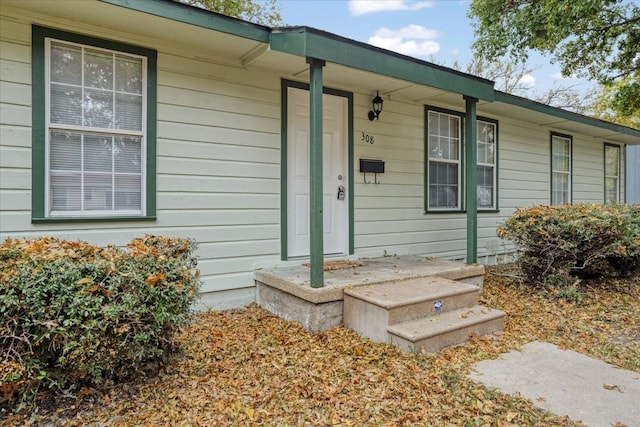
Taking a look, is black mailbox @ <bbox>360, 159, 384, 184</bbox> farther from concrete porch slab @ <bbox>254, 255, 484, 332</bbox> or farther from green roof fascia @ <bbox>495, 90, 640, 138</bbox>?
green roof fascia @ <bbox>495, 90, 640, 138</bbox>

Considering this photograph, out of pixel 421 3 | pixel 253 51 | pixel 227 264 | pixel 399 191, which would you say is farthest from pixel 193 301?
pixel 421 3

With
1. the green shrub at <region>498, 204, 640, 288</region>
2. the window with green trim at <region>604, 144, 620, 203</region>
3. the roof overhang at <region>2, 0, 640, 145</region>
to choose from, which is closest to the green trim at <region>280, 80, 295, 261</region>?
the roof overhang at <region>2, 0, 640, 145</region>

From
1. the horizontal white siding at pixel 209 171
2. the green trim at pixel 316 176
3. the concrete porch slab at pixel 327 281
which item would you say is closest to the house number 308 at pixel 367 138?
the horizontal white siding at pixel 209 171

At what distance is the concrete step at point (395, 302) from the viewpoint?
313 centimetres

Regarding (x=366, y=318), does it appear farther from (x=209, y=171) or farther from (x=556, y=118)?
(x=556, y=118)

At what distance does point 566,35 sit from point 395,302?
21.8 ft

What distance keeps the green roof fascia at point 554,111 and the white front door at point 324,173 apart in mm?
2628

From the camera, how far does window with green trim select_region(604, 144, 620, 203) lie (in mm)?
9344

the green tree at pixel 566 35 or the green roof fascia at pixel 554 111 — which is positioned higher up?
the green tree at pixel 566 35

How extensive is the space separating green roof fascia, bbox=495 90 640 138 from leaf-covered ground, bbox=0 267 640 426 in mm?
3591

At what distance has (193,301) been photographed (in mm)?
2521

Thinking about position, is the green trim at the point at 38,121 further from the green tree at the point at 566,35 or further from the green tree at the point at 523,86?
the green tree at the point at 523,86

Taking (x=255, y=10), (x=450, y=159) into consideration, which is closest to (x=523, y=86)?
(x=255, y=10)

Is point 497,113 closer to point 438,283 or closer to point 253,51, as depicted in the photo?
point 438,283
